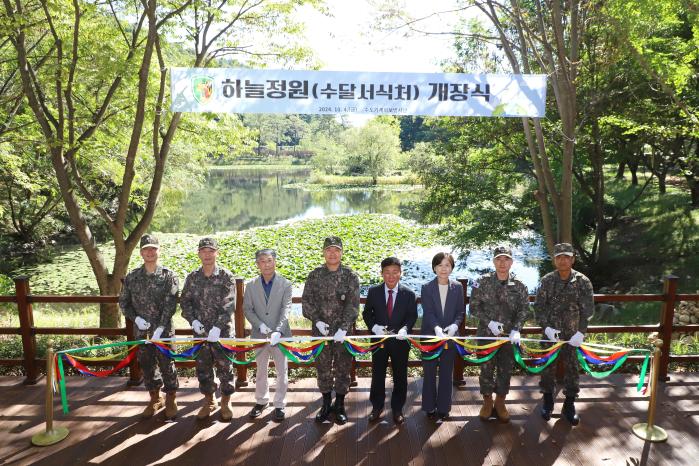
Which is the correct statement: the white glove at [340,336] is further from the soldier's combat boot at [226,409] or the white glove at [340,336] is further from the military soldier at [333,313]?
the soldier's combat boot at [226,409]

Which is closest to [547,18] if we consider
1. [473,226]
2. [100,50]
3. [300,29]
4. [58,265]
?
[300,29]

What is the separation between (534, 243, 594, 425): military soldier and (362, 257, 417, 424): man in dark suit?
1150 mm

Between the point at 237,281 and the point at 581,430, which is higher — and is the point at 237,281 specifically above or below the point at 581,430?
above

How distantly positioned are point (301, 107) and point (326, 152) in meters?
41.9

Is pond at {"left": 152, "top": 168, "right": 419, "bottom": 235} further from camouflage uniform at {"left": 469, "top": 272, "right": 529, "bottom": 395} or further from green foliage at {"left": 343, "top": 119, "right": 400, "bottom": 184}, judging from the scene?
camouflage uniform at {"left": 469, "top": 272, "right": 529, "bottom": 395}

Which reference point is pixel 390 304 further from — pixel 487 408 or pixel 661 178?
pixel 661 178

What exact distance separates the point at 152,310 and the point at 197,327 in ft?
1.50

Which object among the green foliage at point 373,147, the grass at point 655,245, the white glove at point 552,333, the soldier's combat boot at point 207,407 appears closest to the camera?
the white glove at point 552,333

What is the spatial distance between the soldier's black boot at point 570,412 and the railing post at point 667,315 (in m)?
1.42

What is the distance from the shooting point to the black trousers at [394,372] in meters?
4.16

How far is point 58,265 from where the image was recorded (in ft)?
52.0

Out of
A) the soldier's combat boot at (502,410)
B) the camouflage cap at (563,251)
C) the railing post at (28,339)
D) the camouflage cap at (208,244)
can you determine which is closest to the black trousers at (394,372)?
the soldier's combat boot at (502,410)

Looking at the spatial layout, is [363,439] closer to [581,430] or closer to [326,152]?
[581,430]

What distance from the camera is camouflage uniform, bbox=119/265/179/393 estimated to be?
425 centimetres
